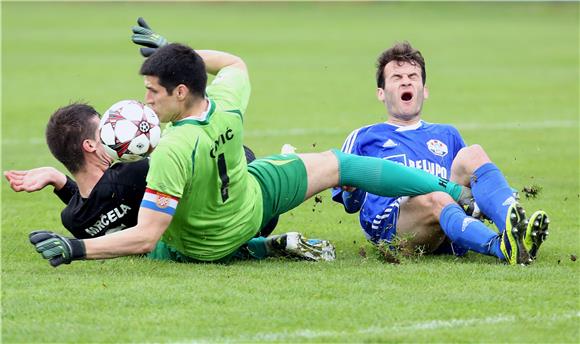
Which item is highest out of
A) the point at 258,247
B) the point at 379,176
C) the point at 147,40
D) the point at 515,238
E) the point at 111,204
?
the point at 147,40

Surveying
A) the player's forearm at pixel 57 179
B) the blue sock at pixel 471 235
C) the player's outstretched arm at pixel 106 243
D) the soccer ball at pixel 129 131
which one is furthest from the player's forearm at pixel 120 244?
the blue sock at pixel 471 235

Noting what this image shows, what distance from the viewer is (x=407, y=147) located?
28.9 feet

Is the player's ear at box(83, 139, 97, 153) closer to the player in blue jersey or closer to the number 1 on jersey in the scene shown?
the number 1 on jersey

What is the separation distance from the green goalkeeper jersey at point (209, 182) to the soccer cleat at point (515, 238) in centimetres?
177

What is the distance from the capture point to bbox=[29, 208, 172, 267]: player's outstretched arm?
272 inches

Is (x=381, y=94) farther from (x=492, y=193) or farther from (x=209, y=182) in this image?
(x=209, y=182)

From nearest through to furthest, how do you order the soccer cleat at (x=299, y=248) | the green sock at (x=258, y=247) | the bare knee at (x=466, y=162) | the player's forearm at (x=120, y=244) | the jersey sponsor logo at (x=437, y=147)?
the player's forearm at (x=120, y=244), the soccer cleat at (x=299, y=248), the green sock at (x=258, y=247), the bare knee at (x=466, y=162), the jersey sponsor logo at (x=437, y=147)

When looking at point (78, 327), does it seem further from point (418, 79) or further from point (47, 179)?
point (418, 79)

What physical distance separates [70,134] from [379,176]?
2.32 m

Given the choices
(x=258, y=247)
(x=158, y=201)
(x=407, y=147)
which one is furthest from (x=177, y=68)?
(x=407, y=147)

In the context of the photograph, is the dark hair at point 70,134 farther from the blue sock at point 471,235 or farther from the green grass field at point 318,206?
the blue sock at point 471,235

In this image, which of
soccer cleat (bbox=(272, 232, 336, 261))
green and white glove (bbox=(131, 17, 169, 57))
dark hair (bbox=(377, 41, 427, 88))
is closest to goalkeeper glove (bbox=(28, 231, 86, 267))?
soccer cleat (bbox=(272, 232, 336, 261))

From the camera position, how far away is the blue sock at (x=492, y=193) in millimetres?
7832

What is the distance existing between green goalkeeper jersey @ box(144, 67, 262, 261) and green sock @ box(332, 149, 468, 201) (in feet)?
2.24
